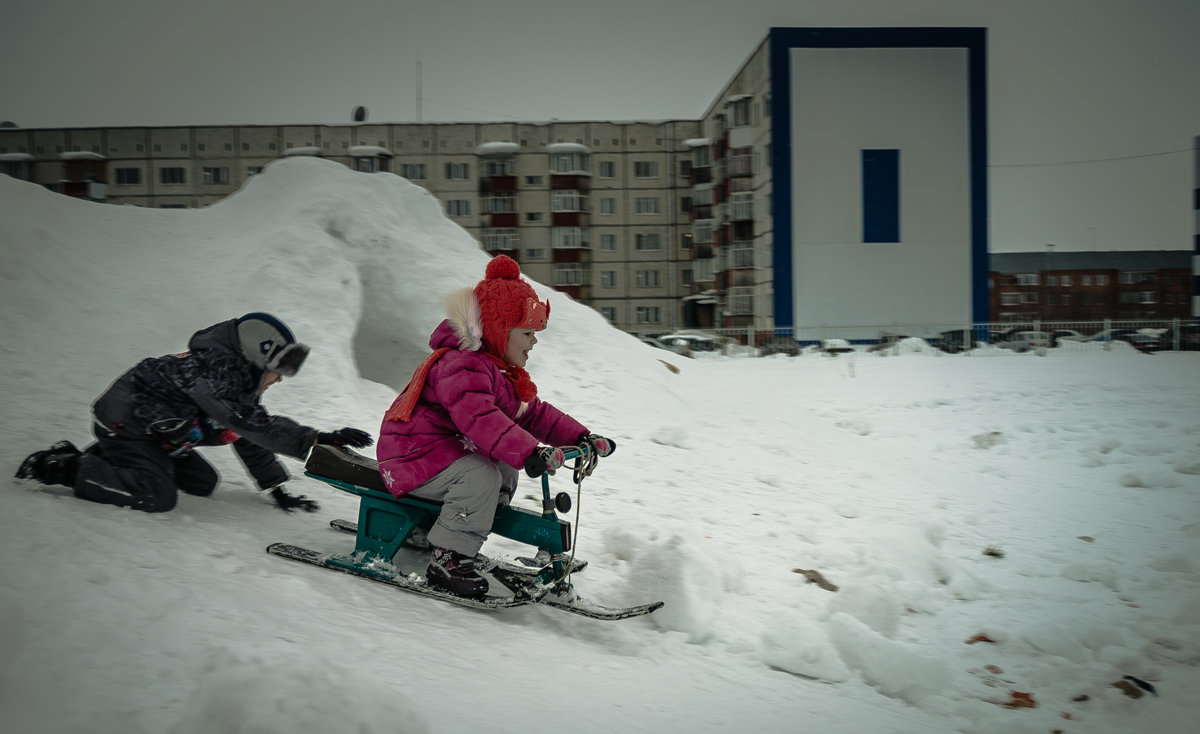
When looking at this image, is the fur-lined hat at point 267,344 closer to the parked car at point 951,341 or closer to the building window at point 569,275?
the parked car at point 951,341

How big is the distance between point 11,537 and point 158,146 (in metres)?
32.3

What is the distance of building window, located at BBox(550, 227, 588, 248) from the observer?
43.7m

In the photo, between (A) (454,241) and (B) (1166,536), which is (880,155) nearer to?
(A) (454,241)

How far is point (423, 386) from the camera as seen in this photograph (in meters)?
3.17

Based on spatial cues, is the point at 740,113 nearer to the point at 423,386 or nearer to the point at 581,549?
the point at 581,549

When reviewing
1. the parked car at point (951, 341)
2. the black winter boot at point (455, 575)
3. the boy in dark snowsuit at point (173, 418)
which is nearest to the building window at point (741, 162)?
the parked car at point (951, 341)

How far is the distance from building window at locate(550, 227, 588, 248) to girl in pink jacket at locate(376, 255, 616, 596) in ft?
134

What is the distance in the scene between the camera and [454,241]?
880cm

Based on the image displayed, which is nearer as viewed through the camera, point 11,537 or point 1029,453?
point 11,537

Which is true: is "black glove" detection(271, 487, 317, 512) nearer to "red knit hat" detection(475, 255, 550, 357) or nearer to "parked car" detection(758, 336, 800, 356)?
"red knit hat" detection(475, 255, 550, 357)

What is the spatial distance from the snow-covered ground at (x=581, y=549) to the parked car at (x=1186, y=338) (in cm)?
1825

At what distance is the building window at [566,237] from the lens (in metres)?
43.7

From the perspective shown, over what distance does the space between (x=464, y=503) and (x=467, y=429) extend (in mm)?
322

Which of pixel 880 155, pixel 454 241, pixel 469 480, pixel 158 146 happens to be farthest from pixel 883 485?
pixel 158 146
